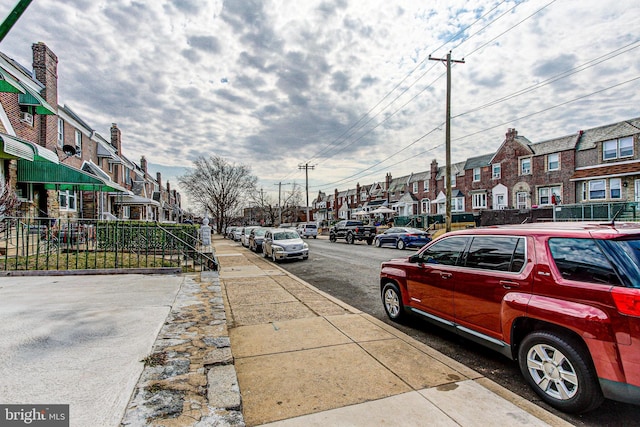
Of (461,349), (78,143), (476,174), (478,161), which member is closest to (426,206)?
(476,174)

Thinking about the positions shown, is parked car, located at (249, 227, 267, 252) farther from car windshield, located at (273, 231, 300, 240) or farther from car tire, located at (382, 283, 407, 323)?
car tire, located at (382, 283, 407, 323)

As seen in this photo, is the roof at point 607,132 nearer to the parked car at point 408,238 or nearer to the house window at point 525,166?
the house window at point 525,166

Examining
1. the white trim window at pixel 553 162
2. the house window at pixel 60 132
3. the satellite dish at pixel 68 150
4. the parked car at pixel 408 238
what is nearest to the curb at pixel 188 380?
the parked car at pixel 408 238

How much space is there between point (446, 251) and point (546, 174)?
3147 cm

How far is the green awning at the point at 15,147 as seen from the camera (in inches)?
370

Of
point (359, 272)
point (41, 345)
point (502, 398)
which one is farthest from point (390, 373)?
point (359, 272)

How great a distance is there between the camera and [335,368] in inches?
149

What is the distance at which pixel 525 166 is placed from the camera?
3195cm

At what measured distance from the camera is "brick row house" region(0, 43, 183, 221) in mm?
11789

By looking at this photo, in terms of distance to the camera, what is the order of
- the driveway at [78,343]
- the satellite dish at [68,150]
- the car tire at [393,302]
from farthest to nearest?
the satellite dish at [68,150]
the car tire at [393,302]
the driveway at [78,343]

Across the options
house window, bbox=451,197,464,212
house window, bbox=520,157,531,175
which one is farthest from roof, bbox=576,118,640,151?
house window, bbox=451,197,464,212

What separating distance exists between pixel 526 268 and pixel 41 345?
17.9 ft

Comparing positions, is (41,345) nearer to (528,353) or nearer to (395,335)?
(395,335)

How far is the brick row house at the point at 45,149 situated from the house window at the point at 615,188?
32.5 meters
